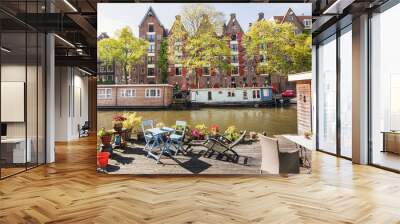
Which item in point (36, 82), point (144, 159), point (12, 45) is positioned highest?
point (12, 45)

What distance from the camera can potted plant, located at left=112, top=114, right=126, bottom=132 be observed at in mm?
5770

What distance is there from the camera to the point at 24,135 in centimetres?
651

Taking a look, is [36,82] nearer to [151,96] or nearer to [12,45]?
[12,45]

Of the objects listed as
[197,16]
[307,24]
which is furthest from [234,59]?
[307,24]

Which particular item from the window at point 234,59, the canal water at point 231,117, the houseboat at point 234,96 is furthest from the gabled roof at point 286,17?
the canal water at point 231,117

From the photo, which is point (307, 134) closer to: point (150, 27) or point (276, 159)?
point (276, 159)

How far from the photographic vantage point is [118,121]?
5.78 metres

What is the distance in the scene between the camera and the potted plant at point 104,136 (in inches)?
228

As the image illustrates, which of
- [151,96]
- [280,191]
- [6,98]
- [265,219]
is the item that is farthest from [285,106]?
[6,98]

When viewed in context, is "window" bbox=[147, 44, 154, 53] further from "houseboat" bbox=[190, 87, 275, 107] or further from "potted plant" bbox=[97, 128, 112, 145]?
"potted plant" bbox=[97, 128, 112, 145]

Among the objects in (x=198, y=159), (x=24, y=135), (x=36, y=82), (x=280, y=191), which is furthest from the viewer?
(x=36, y=82)

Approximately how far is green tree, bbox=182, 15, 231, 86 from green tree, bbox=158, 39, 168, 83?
29cm

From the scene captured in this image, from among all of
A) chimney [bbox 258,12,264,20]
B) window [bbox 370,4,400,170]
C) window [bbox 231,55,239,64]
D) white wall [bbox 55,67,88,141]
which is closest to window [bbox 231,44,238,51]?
window [bbox 231,55,239,64]

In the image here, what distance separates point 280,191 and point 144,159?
2.12 m
